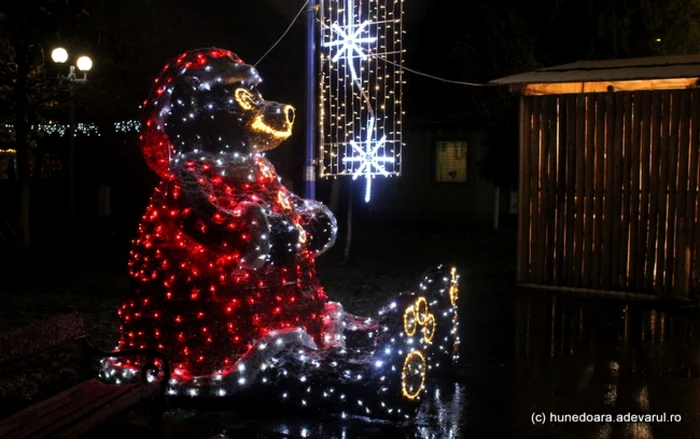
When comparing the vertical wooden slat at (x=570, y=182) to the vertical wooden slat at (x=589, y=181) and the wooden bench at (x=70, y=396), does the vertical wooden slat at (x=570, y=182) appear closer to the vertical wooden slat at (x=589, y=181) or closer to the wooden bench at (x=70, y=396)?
the vertical wooden slat at (x=589, y=181)

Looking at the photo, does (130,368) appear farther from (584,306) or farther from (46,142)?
(46,142)

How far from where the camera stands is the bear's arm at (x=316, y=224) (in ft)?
20.2

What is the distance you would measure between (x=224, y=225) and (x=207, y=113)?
3.29 ft

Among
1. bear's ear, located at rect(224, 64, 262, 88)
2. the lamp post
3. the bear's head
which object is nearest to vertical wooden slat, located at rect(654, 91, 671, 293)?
the bear's head

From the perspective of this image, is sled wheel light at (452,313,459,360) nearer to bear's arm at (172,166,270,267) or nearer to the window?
bear's arm at (172,166,270,267)

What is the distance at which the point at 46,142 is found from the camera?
25938 millimetres

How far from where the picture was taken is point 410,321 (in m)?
5.13

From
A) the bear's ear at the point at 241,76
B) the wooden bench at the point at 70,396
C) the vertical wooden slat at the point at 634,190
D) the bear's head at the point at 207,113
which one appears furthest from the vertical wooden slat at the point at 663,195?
the wooden bench at the point at 70,396

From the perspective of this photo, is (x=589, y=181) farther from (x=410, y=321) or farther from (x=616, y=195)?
(x=410, y=321)

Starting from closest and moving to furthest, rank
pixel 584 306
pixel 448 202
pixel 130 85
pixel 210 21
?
1. pixel 584 306
2. pixel 130 85
3. pixel 210 21
4. pixel 448 202

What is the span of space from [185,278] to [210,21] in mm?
16988

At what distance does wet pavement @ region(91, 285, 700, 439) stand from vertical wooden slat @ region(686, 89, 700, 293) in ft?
2.37

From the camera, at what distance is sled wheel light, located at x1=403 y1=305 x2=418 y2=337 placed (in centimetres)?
503

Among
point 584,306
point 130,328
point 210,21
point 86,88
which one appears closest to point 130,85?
point 86,88
